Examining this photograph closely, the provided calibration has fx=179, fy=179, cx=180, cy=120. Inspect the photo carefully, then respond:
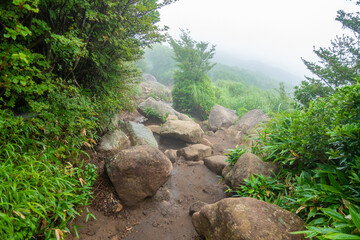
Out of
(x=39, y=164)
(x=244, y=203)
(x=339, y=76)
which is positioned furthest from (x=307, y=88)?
(x=39, y=164)

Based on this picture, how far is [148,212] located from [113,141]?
1.66m

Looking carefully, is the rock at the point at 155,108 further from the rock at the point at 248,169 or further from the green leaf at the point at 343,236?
the green leaf at the point at 343,236

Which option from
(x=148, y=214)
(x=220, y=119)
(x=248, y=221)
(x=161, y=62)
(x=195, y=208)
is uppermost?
(x=161, y=62)

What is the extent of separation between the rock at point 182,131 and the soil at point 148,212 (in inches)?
71.5

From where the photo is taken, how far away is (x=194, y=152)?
526cm

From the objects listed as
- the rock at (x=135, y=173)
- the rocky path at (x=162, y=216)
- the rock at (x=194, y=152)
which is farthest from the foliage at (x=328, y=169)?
the rock at (x=194, y=152)

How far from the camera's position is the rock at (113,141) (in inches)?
147

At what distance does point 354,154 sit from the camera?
203 cm

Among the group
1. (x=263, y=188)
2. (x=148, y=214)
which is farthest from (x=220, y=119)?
(x=148, y=214)

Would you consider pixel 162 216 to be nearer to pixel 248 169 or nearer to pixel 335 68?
pixel 248 169

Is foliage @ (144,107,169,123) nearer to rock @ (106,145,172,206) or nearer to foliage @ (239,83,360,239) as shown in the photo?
rock @ (106,145,172,206)

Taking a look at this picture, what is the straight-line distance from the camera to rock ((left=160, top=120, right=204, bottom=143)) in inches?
230

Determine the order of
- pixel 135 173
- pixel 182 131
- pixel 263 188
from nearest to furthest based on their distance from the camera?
pixel 263 188 < pixel 135 173 < pixel 182 131

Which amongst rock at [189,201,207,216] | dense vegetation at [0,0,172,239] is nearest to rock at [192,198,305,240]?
rock at [189,201,207,216]
